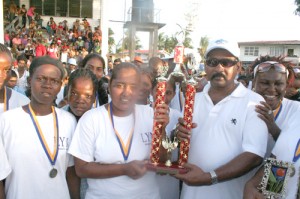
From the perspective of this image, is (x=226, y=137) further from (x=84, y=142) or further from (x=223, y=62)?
(x=84, y=142)

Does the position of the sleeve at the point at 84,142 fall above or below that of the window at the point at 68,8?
below

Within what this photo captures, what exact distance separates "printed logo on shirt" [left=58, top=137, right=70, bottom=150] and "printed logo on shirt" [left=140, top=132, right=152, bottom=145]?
61 centimetres

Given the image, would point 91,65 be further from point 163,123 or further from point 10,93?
point 163,123

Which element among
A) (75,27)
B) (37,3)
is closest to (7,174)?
(75,27)

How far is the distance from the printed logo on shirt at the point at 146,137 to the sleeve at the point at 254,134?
75 cm

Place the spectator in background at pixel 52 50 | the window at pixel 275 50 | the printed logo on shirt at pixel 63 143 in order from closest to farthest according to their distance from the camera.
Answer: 1. the printed logo on shirt at pixel 63 143
2. the spectator in background at pixel 52 50
3. the window at pixel 275 50

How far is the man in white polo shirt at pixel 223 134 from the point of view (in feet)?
7.27

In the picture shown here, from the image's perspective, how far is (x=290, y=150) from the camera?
6.33ft

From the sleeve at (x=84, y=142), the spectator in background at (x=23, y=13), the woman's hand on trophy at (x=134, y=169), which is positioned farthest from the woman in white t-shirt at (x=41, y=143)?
the spectator in background at (x=23, y=13)

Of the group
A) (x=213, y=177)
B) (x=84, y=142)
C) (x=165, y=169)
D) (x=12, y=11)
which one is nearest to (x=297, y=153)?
(x=213, y=177)

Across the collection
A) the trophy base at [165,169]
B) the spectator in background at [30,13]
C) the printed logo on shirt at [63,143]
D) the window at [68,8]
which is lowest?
the trophy base at [165,169]

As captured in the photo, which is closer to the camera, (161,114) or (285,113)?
(161,114)

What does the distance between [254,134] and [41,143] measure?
1.64m

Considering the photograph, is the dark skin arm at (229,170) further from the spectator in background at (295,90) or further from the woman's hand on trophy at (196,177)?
the spectator in background at (295,90)
